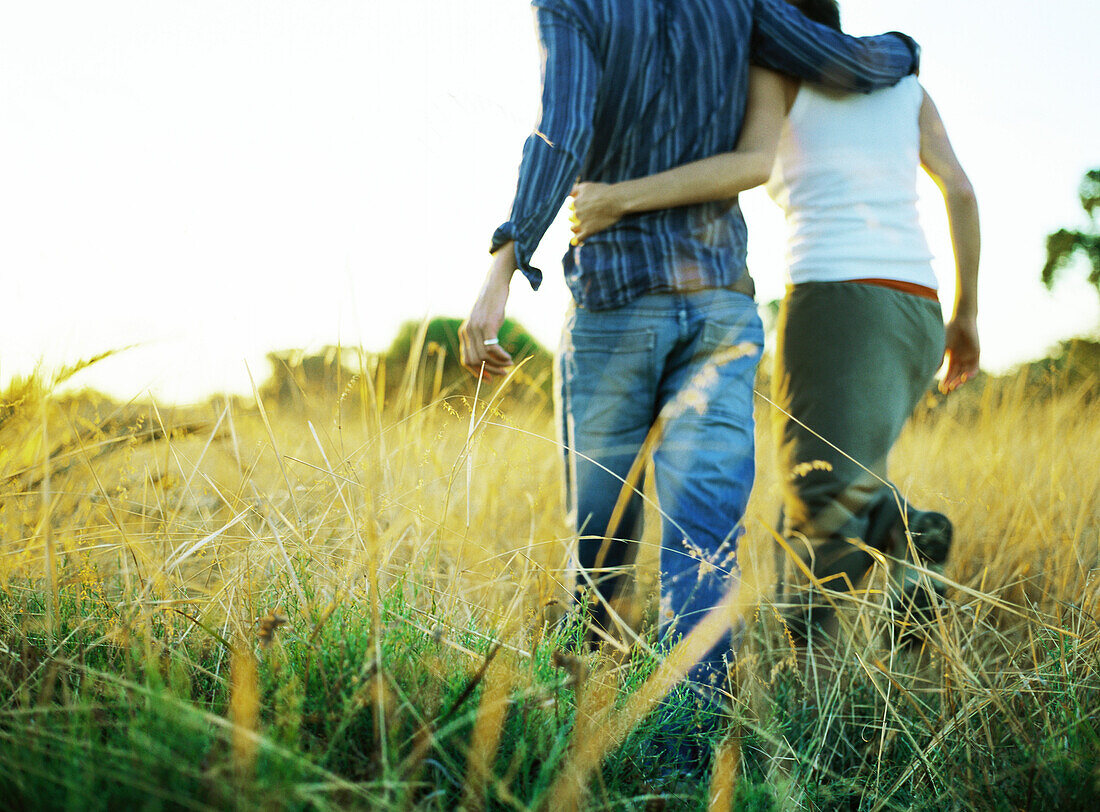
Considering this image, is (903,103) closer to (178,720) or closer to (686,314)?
(686,314)

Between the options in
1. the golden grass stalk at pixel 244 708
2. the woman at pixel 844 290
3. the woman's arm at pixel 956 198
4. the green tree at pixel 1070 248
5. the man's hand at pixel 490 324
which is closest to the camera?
the golden grass stalk at pixel 244 708

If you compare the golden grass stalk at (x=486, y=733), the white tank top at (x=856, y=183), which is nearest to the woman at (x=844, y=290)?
the white tank top at (x=856, y=183)

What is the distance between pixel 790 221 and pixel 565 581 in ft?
3.10

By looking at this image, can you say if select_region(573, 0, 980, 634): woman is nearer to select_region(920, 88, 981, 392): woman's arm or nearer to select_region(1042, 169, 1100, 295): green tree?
select_region(920, 88, 981, 392): woman's arm

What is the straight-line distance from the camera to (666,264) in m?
1.33

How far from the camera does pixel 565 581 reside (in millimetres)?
1283

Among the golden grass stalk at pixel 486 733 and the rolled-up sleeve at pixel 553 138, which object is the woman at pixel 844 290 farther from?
the golden grass stalk at pixel 486 733

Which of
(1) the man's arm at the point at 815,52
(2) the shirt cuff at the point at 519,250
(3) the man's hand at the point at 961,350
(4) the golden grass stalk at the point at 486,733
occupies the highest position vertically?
(1) the man's arm at the point at 815,52

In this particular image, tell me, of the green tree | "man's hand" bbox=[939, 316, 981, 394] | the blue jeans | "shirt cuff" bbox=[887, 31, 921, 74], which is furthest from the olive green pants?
the green tree

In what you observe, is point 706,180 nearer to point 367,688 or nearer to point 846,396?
point 846,396

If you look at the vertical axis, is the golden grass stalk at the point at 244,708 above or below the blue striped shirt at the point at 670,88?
below

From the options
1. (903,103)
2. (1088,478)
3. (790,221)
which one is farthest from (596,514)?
(1088,478)

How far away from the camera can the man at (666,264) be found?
1254 mm

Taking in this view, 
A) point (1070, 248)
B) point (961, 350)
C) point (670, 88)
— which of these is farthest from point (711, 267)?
point (1070, 248)
